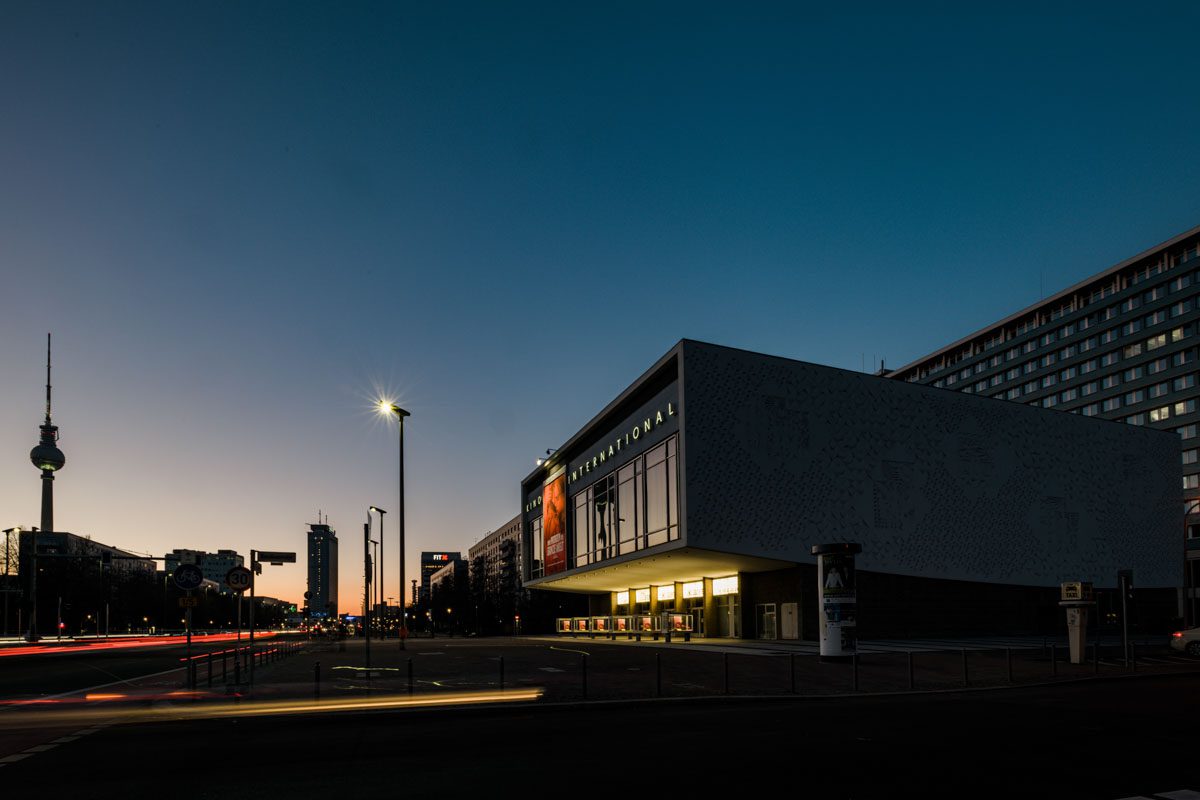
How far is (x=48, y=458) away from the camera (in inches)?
6280

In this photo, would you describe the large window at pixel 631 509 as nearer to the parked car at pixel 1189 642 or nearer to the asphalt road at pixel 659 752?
the parked car at pixel 1189 642

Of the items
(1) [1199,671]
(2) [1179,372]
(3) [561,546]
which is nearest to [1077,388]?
(2) [1179,372]

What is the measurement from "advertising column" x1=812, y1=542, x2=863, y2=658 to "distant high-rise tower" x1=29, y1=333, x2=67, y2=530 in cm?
16484

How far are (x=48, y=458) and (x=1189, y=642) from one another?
174m

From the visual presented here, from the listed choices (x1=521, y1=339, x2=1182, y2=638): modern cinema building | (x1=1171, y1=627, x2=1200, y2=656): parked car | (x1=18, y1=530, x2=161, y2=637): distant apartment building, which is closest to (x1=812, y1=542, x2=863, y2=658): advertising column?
(x1=1171, y1=627, x2=1200, y2=656): parked car

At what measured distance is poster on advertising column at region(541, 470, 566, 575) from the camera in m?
73.2

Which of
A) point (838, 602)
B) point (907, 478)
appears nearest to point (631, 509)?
point (907, 478)

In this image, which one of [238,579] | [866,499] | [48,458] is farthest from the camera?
[48,458]

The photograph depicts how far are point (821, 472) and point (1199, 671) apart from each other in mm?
23750

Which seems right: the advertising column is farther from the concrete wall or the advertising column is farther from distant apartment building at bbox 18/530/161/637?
distant apartment building at bbox 18/530/161/637

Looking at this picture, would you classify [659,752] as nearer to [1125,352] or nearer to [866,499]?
[866,499]

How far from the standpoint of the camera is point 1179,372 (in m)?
96.8

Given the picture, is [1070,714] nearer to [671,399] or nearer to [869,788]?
[869,788]

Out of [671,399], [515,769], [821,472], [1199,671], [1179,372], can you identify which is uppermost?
[1179,372]
